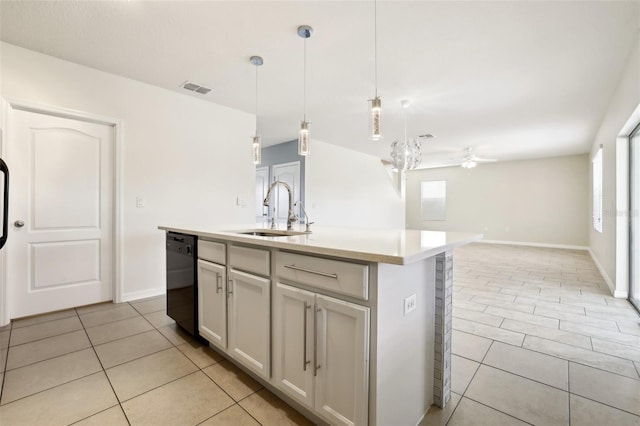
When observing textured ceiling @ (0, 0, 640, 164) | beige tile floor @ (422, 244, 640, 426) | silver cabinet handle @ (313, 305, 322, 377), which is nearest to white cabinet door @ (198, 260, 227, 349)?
silver cabinet handle @ (313, 305, 322, 377)

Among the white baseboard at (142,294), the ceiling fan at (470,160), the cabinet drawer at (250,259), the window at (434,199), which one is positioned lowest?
the white baseboard at (142,294)

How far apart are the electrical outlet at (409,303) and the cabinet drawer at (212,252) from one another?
1.18m

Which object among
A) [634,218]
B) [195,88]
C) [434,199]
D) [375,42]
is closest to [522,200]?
[434,199]

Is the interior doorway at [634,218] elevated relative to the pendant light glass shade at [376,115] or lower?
lower

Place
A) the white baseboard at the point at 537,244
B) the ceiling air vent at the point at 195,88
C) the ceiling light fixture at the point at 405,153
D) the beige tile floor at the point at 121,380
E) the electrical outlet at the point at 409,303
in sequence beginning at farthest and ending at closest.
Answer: the white baseboard at the point at 537,244 < the ceiling light fixture at the point at 405,153 < the ceiling air vent at the point at 195,88 < the beige tile floor at the point at 121,380 < the electrical outlet at the point at 409,303

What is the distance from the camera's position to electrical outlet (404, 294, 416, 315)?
1331 mm

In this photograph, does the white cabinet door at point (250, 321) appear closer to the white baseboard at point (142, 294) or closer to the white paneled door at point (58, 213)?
the white baseboard at point (142, 294)

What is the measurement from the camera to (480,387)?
178 cm

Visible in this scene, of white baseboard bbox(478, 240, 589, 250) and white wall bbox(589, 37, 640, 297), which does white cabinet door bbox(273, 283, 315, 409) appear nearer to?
white wall bbox(589, 37, 640, 297)

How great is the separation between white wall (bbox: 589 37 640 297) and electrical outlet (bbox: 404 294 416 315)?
2935mm

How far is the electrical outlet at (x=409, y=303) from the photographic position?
1.33 m

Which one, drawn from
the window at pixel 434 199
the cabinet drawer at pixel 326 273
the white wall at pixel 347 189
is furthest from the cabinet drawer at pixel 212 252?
the window at pixel 434 199

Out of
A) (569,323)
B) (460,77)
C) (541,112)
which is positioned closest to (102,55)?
(460,77)

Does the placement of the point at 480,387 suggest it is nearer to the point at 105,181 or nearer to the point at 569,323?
the point at 569,323
